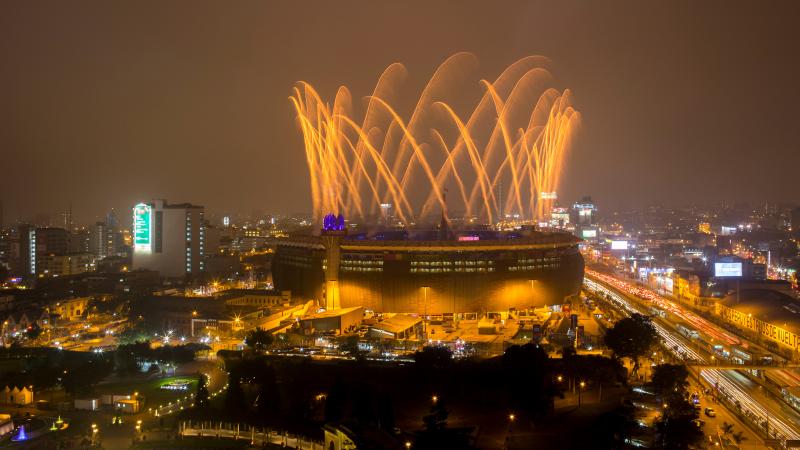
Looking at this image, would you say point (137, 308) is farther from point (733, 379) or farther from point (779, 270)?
point (779, 270)

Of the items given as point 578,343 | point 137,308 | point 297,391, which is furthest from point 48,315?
point 578,343

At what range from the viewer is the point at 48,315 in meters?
39.2

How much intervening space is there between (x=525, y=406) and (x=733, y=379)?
419 inches

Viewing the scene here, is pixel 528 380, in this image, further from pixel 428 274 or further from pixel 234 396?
pixel 428 274

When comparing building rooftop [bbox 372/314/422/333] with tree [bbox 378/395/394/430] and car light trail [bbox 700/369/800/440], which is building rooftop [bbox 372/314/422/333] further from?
car light trail [bbox 700/369/800/440]

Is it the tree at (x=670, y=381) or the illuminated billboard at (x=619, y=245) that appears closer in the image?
the tree at (x=670, y=381)

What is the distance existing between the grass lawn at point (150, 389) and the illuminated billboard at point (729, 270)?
37243 millimetres

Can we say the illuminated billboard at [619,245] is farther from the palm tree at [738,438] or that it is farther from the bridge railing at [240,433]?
the bridge railing at [240,433]

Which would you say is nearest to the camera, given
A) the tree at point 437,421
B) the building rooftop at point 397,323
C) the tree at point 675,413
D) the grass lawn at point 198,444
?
the tree at point 437,421

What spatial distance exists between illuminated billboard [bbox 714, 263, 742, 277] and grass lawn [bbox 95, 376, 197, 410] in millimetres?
37243

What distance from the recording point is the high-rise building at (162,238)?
194 ft

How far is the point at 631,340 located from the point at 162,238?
4345 cm

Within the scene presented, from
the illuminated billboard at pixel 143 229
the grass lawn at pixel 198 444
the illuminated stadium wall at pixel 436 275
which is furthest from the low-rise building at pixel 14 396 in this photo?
the illuminated billboard at pixel 143 229

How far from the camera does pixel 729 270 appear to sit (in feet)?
159
